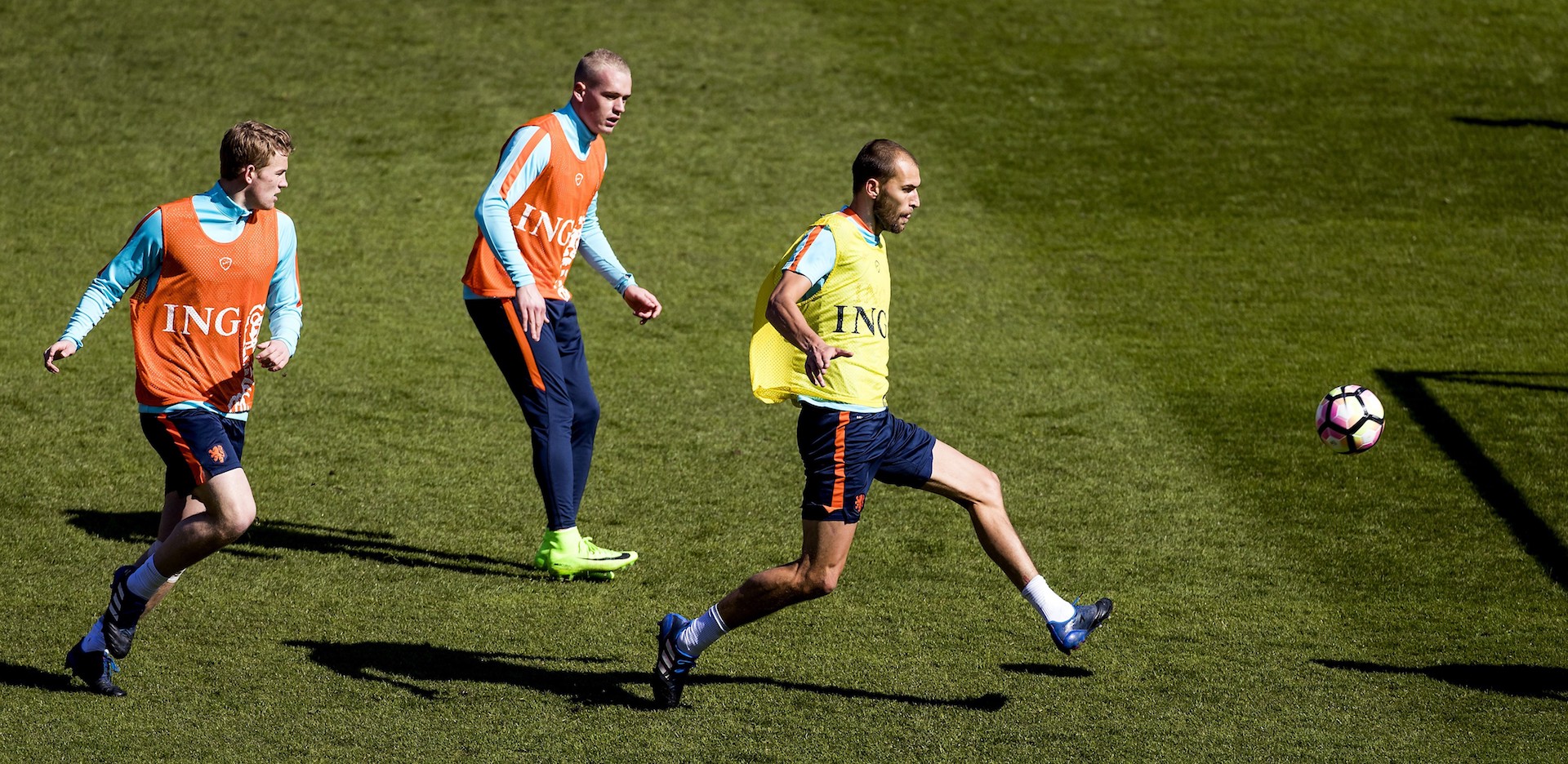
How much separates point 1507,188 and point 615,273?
30.1 ft

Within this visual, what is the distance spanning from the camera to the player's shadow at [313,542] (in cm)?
675

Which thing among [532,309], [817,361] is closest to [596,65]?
[532,309]

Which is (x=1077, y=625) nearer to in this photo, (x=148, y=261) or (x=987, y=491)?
(x=987, y=491)

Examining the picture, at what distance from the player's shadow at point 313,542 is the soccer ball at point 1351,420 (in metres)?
3.76

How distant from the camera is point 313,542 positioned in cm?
693

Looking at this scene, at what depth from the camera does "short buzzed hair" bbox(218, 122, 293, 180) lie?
4.94m

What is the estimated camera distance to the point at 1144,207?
1234 cm

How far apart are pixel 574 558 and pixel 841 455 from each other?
6.39 feet

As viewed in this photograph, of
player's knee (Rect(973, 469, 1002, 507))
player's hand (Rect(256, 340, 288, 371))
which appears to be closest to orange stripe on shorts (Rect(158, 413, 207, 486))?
player's hand (Rect(256, 340, 288, 371))

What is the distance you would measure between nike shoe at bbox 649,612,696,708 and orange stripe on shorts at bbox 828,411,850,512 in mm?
688

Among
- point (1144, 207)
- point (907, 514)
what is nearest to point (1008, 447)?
point (907, 514)

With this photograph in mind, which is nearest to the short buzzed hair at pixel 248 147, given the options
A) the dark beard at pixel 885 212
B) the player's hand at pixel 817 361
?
the player's hand at pixel 817 361

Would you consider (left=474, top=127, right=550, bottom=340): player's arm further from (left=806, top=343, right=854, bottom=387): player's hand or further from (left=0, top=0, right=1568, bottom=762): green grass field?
(left=806, top=343, right=854, bottom=387): player's hand


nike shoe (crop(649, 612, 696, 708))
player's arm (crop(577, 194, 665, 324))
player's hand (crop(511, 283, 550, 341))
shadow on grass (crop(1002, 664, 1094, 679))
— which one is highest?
player's arm (crop(577, 194, 665, 324))
